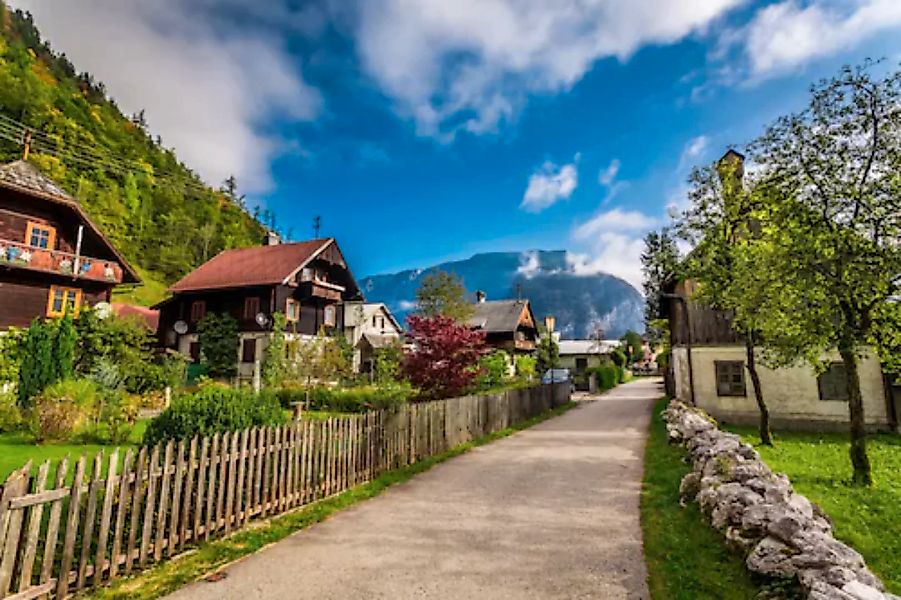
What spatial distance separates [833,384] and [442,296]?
1041 inches

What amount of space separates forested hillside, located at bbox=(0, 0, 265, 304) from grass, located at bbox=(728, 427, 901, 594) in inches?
2717

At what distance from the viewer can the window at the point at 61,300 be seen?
2492 centimetres

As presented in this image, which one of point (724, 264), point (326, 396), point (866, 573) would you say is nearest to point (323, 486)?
point (866, 573)

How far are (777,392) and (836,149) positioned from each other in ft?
39.3

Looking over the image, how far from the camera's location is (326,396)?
23859 millimetres

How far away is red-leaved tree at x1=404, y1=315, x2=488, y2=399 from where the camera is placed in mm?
17234

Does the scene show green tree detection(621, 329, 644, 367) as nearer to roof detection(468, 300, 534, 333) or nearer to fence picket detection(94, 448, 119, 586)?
roof detection(468, 300, 534, 333)

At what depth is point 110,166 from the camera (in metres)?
74.4

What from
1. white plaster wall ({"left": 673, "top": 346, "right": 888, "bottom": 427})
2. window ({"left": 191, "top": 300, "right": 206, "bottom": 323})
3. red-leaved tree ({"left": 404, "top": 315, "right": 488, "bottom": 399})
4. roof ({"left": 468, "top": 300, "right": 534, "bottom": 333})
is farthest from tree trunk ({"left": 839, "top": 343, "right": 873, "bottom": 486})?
roof ({"left": 468, "top": 300, "right": 534, "bottom": 333})

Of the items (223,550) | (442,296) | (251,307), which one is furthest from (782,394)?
(251,307)

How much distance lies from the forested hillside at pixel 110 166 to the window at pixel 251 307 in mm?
33924

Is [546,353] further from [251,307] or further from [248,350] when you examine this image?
[251,307]

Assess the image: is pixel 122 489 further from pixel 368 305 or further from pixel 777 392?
pixel 368 305

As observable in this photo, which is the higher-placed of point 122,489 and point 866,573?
point 122,489
